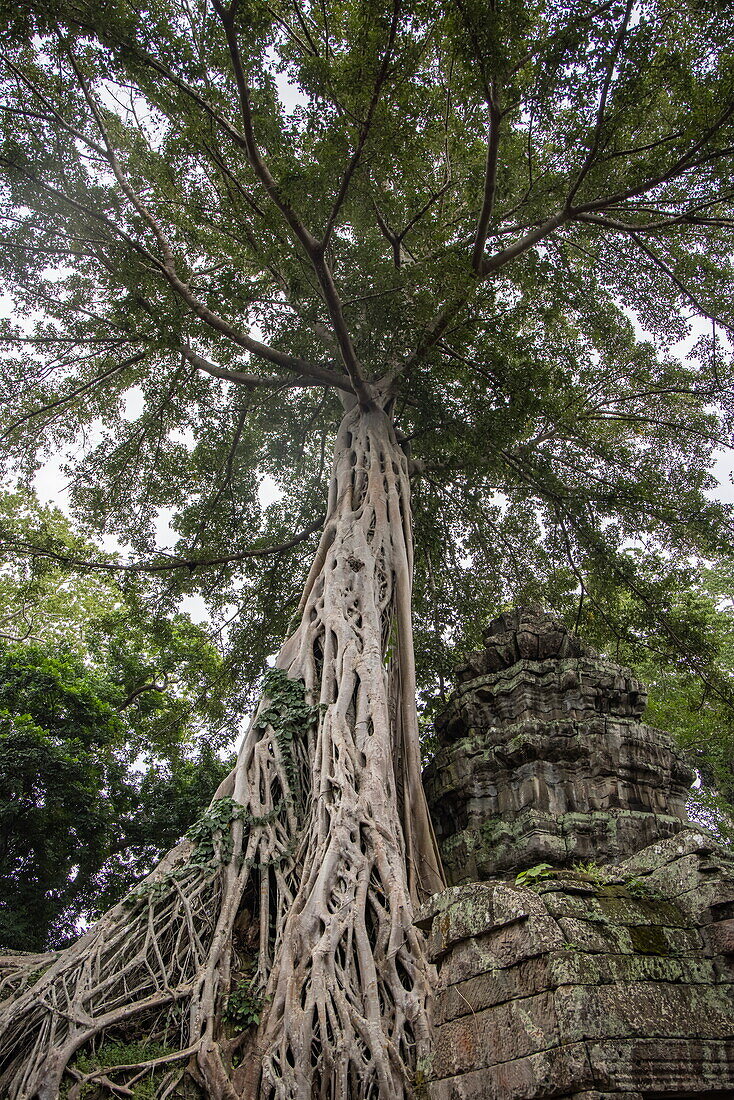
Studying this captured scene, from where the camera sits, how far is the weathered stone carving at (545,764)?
4973 mm

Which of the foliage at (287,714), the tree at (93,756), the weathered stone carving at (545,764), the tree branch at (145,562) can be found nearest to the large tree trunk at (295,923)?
the foliage at (287,714)

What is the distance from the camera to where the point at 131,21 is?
491 centimetres

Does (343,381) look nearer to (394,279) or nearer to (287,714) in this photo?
(394,279)

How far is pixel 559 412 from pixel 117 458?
514 cm

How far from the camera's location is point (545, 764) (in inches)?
212

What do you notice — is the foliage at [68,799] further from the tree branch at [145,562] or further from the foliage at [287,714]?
the foliage at [287,714]

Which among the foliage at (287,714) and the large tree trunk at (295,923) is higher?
the foliage at (287,714)

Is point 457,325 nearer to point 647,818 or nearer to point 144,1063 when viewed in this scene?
point 647,818

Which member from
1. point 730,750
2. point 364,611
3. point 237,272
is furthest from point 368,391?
point 730,750

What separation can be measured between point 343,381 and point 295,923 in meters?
5.23

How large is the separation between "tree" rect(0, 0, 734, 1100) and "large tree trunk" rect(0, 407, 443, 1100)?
0.06ft

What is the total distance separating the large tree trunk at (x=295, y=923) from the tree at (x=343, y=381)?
0.06 ft

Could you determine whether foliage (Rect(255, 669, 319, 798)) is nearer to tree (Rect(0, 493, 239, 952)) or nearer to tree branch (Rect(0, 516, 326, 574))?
tree branch (Rect(0, 516, 326, 574))

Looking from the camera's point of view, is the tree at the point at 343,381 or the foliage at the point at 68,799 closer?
the tree at the point at 343,381
